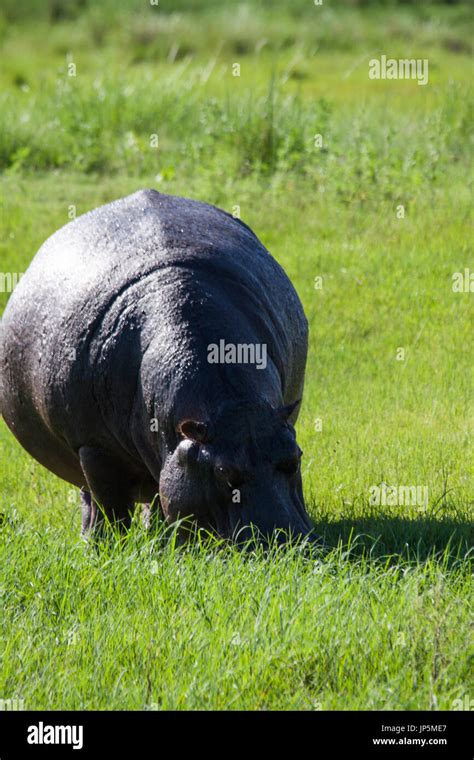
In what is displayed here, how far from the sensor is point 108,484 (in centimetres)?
621

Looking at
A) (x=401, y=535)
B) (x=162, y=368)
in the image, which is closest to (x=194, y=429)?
(x=162, y=368)

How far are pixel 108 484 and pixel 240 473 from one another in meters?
1.11

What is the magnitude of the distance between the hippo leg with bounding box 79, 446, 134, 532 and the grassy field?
22 cm

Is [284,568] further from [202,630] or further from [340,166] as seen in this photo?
[340,166]

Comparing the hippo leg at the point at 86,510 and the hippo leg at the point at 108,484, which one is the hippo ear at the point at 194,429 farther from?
the hippo leg at the point at 86,510

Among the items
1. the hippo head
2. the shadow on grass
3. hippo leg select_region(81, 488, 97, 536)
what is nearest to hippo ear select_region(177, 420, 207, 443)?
the hippo head

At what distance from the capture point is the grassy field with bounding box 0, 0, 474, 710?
4770 millimetres

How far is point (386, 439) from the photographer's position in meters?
8.67

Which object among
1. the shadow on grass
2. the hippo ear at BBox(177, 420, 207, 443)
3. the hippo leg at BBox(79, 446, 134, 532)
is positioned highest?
the hippo ear at BBox(177, 420, 207, 443)
